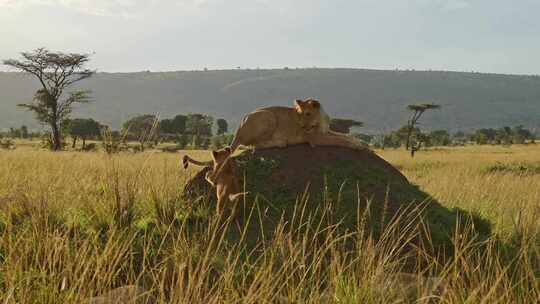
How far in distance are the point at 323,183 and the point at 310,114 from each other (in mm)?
796

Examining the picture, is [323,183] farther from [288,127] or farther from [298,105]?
[298,105]

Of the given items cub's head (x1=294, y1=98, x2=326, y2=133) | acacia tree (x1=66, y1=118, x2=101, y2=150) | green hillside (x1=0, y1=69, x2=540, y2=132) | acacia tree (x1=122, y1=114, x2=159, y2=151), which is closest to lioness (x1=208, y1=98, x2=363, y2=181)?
cub's head (x1=294, y1=98, x2=326, y2=133)

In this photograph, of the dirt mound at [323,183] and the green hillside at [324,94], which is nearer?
the dirt mound at [323,183]

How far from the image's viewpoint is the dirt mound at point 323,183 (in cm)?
650

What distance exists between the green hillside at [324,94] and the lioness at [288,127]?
13138 cm

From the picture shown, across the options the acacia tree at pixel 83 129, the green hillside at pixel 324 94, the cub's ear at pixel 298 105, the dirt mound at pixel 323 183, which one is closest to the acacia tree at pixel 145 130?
the dirt mound at pixel 323 183

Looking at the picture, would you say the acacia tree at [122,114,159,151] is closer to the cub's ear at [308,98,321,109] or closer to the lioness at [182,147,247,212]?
the lioness at [182,147,247,212]

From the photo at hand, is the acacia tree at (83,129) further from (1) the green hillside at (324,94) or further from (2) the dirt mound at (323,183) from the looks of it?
(1) the green hillside at (324,94)

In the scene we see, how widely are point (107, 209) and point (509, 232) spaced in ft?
14.3

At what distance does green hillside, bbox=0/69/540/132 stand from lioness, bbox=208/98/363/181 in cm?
13138

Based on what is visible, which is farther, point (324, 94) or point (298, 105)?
point (324, 94)

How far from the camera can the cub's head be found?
6.91 m

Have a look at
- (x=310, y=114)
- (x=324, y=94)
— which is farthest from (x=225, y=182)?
(x=324, y=94)

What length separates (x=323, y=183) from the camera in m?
6.75
